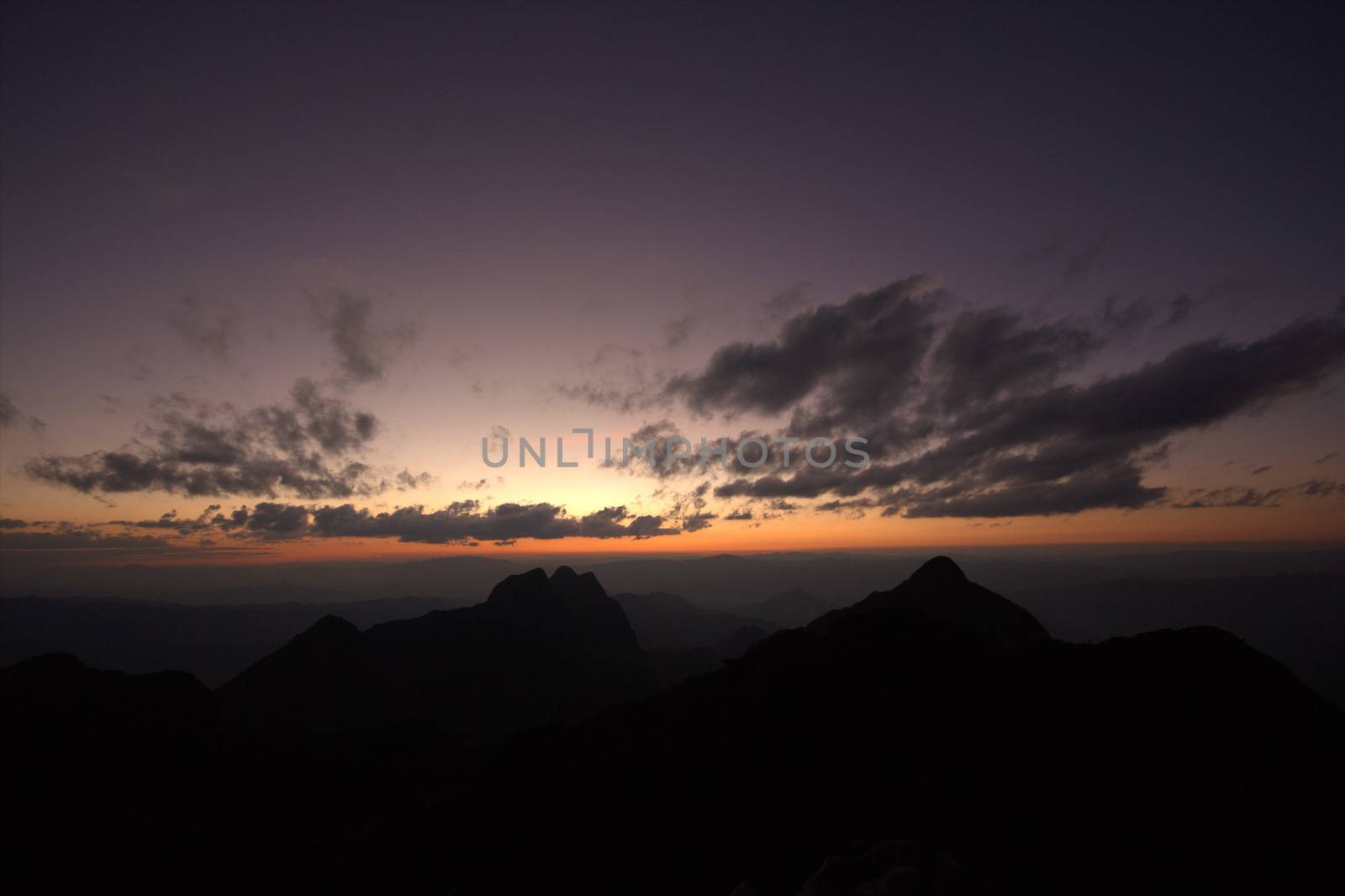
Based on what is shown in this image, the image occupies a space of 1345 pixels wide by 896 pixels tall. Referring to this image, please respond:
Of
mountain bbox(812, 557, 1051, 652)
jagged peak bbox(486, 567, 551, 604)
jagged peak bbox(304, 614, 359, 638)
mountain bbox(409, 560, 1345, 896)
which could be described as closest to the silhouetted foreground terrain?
mountain bbox(409, 560, 1345, 896)

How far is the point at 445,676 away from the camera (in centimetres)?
12631

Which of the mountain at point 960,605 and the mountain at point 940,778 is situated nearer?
the mountain at point 940,778

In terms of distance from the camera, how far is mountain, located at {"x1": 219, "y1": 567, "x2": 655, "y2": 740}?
11188 centimetres

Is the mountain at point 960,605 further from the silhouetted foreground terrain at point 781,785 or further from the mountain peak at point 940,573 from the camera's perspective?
the silhouetted foreground terrain at point 781,785

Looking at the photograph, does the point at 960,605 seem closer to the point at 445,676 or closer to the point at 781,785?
the point at 781,785

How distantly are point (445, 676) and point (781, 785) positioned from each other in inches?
4180

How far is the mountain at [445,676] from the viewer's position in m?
112

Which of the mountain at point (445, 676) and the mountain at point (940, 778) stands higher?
the mountain at point (940, 778)

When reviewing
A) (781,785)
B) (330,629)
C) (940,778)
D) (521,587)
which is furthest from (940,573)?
(330,629)

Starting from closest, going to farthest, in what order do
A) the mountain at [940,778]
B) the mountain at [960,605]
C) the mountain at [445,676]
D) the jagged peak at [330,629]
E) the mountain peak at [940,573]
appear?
1. the mountain at [940,778]
2. the mountain at [960,605]
3. the mountain at [445,676]
4. the mountain peak at [940,573]
5. the jagged peak at [330,629]

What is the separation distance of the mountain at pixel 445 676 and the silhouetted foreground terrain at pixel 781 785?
31.9m

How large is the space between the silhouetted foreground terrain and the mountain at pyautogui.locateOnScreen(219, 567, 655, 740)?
105 feet

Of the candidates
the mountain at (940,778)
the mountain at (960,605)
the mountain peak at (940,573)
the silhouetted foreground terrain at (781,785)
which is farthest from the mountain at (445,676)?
the mountain peak at (940,573)

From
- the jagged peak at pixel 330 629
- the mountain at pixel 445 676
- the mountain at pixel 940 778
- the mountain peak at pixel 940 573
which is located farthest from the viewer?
the jagged peak at pixel 330 629
